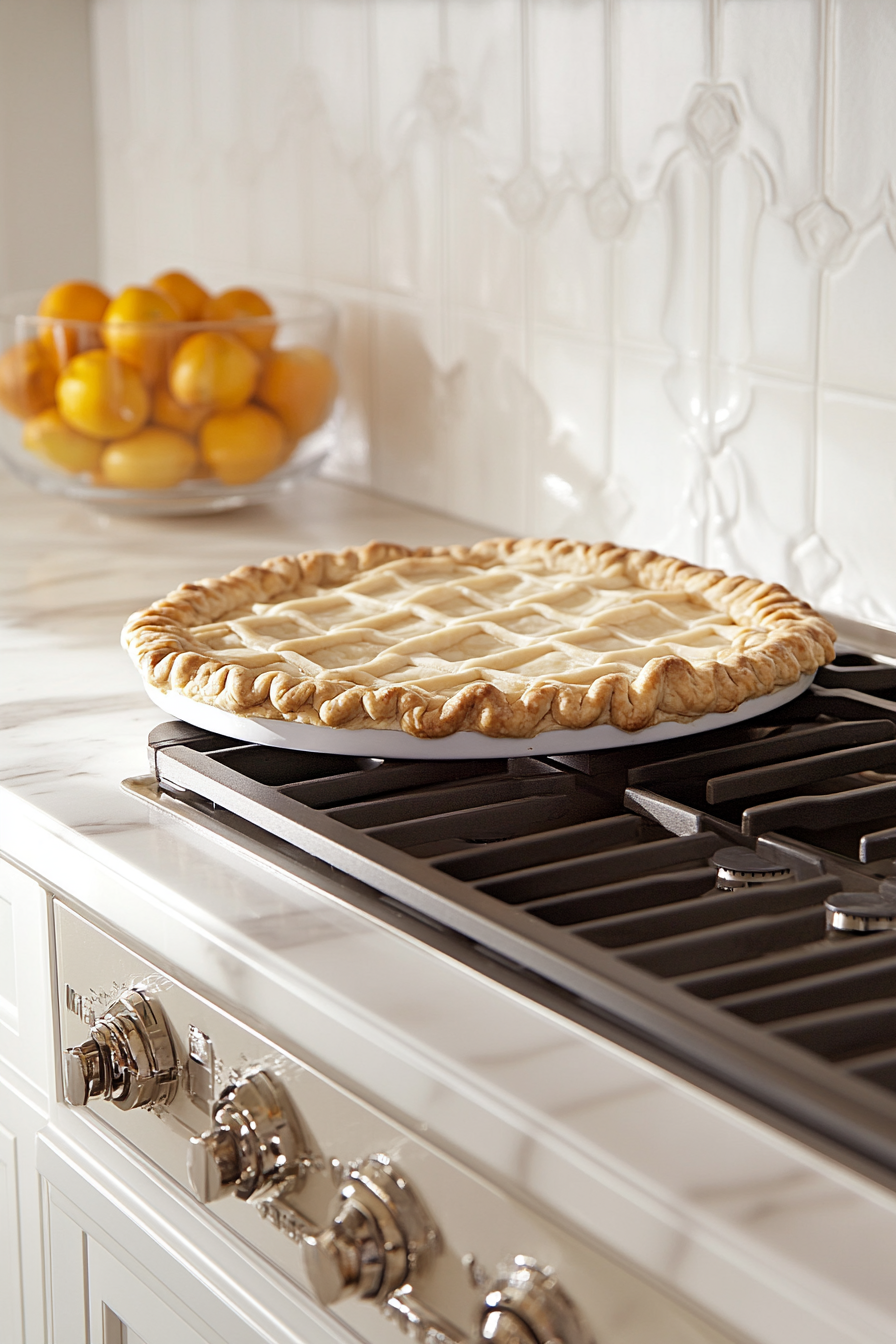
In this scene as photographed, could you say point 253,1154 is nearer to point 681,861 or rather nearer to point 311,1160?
point 311,1160

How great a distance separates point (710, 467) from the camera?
1293 mm

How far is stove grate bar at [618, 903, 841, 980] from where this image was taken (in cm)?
62

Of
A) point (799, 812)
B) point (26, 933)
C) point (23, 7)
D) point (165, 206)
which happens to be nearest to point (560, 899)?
point (799, 812)

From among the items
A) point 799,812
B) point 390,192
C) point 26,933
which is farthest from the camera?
point 390,192

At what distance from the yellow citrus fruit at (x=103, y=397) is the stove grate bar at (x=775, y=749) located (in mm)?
830

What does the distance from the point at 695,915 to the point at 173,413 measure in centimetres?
102

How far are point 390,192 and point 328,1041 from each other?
1165mm

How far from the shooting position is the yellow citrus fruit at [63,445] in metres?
1.54

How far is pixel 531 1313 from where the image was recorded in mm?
556

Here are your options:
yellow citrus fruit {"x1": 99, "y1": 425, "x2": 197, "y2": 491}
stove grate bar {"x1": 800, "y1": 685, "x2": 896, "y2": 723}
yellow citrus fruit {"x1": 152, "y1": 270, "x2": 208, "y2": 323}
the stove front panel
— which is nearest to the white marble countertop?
the stove front panel

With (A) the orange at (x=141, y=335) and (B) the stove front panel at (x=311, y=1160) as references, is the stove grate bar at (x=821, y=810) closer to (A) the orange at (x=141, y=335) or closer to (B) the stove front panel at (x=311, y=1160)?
(B) the stove front panel at (x=311, y=1160)

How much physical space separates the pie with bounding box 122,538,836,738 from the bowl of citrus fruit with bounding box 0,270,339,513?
387mm

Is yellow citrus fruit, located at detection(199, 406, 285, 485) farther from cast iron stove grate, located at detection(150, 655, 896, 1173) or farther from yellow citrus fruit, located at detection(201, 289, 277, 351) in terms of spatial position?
cast iron stove grate, located at detection(150, 655, 896, 1173)

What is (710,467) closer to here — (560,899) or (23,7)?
(560,899)
